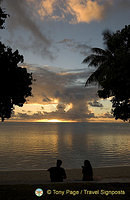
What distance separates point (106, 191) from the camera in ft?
29.6

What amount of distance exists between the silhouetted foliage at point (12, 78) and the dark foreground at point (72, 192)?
6850 millimetres

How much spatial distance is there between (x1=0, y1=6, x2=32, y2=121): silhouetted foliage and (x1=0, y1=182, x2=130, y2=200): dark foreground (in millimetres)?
6850

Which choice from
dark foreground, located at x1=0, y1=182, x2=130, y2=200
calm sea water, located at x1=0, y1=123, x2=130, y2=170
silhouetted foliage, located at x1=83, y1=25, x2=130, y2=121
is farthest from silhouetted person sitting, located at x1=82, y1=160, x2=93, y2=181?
calm sea water, located at x1=0, y1=123, x2=130, y2=170

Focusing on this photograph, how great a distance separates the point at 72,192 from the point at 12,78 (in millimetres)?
8381

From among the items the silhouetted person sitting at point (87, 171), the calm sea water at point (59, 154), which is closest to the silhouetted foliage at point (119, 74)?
the silhouetted person sitting at point (87, 171)

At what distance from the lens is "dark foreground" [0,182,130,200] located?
8359mm

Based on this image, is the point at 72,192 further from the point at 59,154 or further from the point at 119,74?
the point at 59,154

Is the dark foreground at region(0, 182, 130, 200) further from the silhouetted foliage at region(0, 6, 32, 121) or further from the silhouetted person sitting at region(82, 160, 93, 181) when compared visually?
the silhouetted foliage at region(0, 6, 32, 121)

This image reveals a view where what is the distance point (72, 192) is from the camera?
8.86 m

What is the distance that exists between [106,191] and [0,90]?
29.8 ft

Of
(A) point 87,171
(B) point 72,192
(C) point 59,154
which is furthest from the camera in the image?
(C) point 59,154

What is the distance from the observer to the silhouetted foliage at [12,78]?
14198mm

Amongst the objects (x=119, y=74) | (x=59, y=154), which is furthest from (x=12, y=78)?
(x=59, y=154)

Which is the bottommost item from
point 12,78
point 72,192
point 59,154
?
point 59,154
